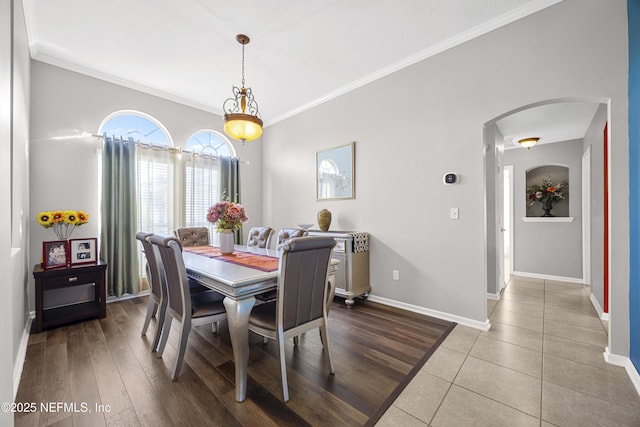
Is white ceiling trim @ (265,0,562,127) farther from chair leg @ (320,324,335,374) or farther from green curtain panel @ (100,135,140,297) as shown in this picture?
chair leg @ (320,324,335,374)

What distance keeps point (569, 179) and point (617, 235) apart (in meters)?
3.56

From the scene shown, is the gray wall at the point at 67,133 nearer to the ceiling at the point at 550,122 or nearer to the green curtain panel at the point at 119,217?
the green curtain panel at the point at 119,217

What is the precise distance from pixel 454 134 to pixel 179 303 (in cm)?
301

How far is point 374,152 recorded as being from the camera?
3453 millimetres

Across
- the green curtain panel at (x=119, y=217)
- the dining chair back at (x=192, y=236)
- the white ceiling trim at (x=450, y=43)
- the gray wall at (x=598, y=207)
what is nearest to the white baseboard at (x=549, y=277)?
the gray wall at (x=598, y=207)

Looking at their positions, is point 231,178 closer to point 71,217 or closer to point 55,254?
point 71,217

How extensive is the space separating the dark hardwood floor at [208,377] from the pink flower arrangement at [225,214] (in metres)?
1.06

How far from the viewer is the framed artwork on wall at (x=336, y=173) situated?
370cm

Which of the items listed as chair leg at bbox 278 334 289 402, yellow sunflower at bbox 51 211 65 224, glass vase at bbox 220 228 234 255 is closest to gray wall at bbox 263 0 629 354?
glass vase at bbox 220 228 234 255

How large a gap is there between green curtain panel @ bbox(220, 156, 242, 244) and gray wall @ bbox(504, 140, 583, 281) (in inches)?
207

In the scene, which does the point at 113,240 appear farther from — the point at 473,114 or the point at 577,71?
the point at 577,71

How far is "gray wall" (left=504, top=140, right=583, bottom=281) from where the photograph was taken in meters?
4.49

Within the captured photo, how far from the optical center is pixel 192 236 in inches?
136

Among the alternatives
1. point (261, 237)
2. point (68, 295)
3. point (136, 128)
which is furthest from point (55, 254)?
point (261, 237)
